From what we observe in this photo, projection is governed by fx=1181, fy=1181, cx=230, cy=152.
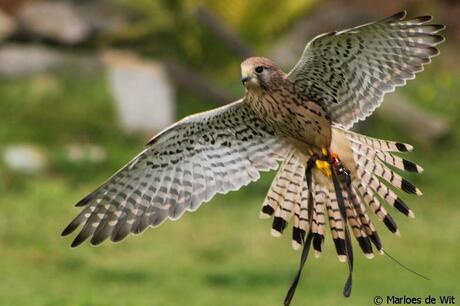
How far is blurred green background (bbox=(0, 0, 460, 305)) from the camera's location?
10031mm

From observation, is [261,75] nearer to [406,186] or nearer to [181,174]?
[181,174]

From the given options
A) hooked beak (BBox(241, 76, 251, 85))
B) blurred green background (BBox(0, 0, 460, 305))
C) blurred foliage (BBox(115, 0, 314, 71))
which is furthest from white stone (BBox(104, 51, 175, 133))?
hooked beak (BBox(241, 76, 251, 85))

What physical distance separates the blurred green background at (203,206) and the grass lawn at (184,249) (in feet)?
0.06

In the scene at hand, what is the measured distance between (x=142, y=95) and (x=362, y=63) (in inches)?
305

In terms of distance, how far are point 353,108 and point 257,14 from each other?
9.04m

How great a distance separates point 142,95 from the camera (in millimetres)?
14367

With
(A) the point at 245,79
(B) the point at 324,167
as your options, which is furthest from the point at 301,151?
(A) the point at 245,79

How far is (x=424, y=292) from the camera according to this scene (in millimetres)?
9805

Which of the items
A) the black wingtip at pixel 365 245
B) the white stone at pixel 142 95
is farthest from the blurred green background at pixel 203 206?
the black wingtip at pixel 365 245

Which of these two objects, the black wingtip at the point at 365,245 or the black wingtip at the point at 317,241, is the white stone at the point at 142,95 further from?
the black wingtip at the point at 365,245

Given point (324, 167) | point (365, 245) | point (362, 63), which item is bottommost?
point (365, 245)

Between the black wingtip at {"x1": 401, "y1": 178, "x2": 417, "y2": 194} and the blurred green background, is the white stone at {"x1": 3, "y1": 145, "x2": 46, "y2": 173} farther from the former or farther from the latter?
the black wingtip at {"x1": 401, "y1": 178, "x2": 417, "y2": 194}

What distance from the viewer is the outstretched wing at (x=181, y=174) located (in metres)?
7.18

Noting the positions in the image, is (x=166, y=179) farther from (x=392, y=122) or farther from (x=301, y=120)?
(x=392, y=122)
